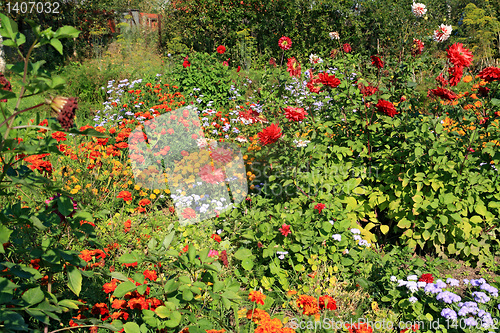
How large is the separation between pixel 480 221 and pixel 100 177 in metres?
3.19

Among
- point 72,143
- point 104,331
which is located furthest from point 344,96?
point 72,143

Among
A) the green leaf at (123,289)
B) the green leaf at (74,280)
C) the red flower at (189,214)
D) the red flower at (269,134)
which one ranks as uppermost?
the red flower at (269,134)

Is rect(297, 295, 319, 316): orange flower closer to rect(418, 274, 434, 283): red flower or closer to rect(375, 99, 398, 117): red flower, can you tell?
rect(418, 274, 434, 283): red flower

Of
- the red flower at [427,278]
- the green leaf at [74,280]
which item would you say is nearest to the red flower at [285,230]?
the red flower at [427,278]

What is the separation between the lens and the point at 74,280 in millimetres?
1446

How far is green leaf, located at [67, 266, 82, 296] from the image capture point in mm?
1429

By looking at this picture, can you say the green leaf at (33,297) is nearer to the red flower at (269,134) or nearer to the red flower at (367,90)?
the red flower at (269,134)

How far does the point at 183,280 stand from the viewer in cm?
154

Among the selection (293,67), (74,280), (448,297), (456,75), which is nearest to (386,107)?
(456,75)

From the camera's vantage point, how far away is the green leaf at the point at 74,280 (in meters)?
1.43

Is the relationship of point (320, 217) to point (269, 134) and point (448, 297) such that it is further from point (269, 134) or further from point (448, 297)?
point (448, 297)

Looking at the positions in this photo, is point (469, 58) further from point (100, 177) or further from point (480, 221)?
point (100, 177)

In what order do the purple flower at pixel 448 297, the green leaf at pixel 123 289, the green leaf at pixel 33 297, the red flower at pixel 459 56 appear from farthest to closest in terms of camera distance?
1. the red flower at pixel 459 56
2. the purple flower at pixel 448 297
3. the green leaf at pixel 123 289
4. the green leaf at pixel 33 297

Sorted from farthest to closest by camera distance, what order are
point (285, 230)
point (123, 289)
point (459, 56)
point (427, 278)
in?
1. point (459, 56)
2. point (285, 230)
3. point (427, 278)
4. point (123, 289)
